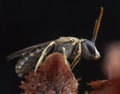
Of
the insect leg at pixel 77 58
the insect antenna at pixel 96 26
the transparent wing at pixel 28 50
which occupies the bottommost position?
the insect leg at pixel 77 58

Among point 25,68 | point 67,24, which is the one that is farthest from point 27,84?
point 67,24

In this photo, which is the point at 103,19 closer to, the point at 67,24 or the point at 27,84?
the point at 67,24

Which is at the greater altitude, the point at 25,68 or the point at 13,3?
the point at 13,3
